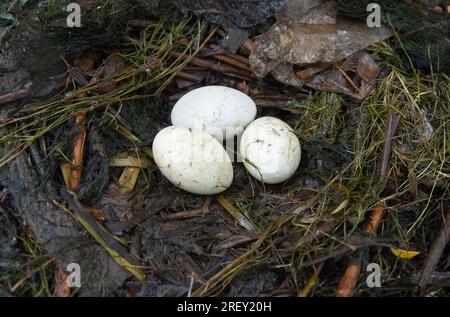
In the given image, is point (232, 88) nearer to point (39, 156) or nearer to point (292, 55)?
point (292, 55)

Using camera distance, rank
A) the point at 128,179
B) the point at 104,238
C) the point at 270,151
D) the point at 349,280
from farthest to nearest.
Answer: the point at 128,179 → the point at 270,151 → the point at 104,238 → the point at 349,280

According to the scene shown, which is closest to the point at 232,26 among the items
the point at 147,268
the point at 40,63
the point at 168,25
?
the point at 168,25

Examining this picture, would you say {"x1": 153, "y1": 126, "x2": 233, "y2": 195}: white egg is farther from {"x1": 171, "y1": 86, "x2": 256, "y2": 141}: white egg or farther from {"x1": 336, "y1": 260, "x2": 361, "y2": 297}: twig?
{"x1": 336, "y1": 260, "x2": 361, "y2": 297}: twig

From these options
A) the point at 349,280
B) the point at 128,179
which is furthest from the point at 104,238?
the point at 349,280

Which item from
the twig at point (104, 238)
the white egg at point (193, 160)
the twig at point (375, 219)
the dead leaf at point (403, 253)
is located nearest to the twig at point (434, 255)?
the dead leaf at point (403, 253)

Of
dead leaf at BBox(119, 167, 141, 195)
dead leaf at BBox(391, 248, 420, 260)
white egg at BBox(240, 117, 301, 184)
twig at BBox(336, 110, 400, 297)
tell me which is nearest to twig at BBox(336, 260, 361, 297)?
twig at BBox(336, 110, 400, 297)

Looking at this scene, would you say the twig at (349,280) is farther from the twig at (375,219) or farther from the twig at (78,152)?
the twig at (78,152)

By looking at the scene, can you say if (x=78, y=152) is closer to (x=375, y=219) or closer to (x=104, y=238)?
(x=104, y=238)
